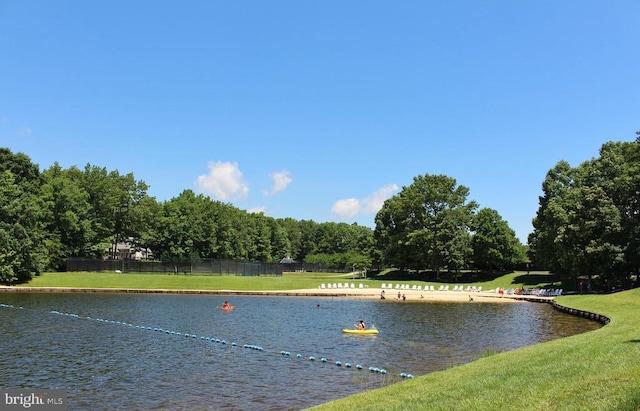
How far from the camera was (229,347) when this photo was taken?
86.1 feet

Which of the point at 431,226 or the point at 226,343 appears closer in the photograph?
the point at 226,343

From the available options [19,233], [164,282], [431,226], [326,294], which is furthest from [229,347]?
[431,226]

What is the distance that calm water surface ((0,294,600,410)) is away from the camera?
56.9 ft

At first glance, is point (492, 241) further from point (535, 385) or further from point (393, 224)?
point (535, 385)

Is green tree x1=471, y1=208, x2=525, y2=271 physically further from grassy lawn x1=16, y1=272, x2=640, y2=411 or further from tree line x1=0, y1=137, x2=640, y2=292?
grassy lawn x1=16, y1=272, x2=640, y2=411

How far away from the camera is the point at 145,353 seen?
2414cm

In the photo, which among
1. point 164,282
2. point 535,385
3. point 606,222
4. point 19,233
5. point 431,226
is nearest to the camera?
point 535,385

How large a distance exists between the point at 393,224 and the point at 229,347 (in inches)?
3305

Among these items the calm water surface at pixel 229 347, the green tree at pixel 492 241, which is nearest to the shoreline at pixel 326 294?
the calm water surface at pixel 229 347

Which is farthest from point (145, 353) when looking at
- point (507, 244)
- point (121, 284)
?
point (507, 244)

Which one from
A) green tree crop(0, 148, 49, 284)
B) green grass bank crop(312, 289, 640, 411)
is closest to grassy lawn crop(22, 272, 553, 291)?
green tree crop(0, 148, 49, 284)

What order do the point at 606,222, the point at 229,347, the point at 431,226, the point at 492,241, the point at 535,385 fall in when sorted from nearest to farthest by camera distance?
the point at 535,385 → the point at 229,347 → the point at 606,222 → the point at 492,241 → the point at 431,226

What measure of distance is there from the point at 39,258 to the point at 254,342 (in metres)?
45.7

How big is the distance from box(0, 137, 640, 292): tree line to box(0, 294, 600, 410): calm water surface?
50.3 feet
